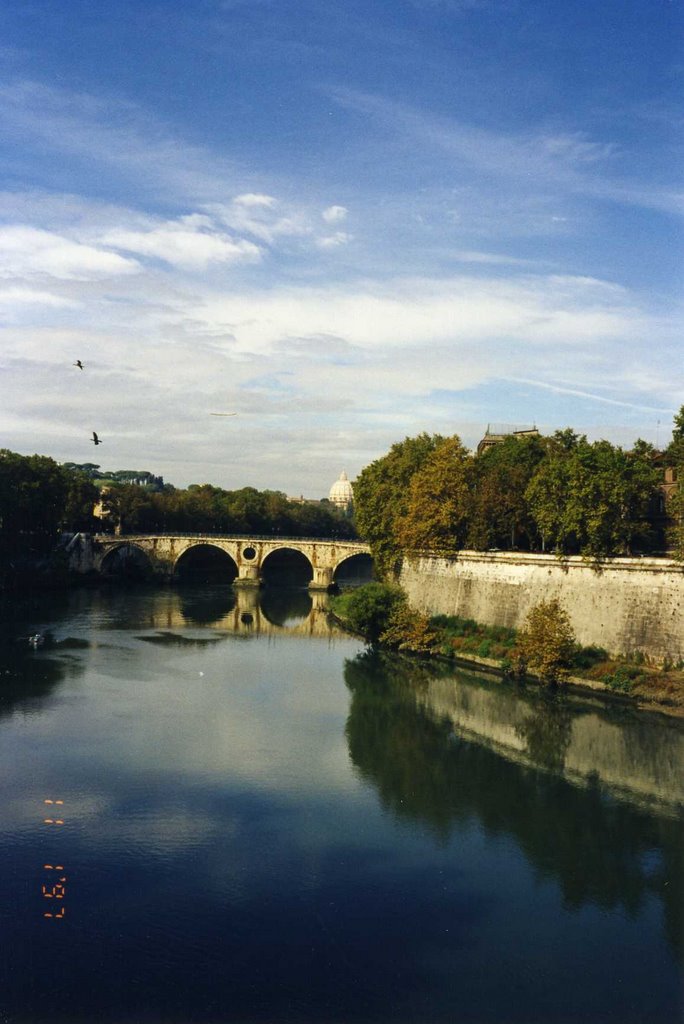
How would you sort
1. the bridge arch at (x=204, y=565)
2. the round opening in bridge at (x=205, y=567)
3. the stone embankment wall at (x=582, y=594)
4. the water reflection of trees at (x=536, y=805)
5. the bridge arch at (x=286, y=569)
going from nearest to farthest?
the water reflection of trees at (x=536, y=805) → the stone embankment wall at (x=582, y=594) → the bridge arch at (x=204, y=565) → the round opening in bridge at (x=205, y=567) → the bridge arch at (x=286, y=569)

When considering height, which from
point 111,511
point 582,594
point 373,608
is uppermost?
point 111,511

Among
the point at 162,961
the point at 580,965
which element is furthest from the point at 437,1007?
the point at 162,961

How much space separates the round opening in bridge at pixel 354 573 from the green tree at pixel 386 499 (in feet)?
52.0

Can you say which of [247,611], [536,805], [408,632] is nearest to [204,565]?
[247,611]

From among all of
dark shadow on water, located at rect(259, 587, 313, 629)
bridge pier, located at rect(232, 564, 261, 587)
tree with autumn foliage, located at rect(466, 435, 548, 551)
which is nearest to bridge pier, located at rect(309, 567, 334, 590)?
dark shadow on water, located at rect(259, 587, 313, 629)

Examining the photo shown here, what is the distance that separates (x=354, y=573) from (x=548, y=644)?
2404 inches

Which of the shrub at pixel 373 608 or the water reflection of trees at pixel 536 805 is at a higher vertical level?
the shrub at pixel 373 608

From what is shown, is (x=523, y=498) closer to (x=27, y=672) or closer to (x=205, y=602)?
(x=27, y=672)

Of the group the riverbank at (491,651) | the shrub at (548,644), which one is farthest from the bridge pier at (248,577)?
Answer: the shrub at (548,644)

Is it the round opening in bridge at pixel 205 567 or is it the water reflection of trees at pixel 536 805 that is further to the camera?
the round opening in bridge at pixel 205 567

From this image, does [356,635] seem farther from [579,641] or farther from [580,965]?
[580,965]

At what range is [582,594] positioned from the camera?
37.7 metres

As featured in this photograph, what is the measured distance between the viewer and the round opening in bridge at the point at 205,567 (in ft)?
269

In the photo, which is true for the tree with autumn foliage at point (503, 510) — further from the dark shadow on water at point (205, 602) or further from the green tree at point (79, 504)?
the green tree at point (79, 504)
